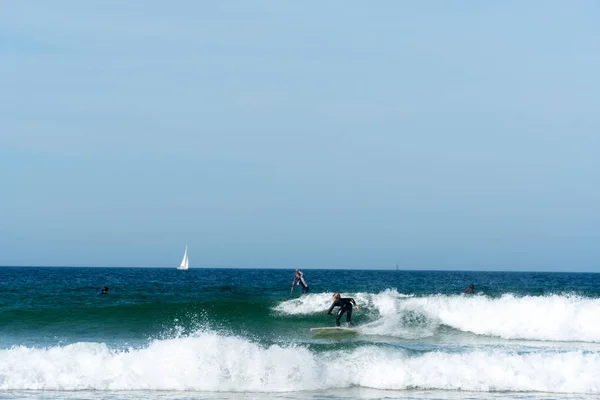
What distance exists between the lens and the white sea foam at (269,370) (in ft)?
54.9

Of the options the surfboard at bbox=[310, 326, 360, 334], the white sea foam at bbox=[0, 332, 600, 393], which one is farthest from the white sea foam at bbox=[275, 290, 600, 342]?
the white sea foam at bbox=[0, 332, 600, 393]

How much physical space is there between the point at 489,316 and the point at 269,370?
547 inches

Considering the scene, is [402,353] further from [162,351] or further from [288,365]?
[162,351]

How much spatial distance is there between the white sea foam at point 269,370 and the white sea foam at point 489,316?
829cm

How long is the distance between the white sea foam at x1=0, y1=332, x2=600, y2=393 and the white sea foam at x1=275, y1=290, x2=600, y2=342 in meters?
8.29

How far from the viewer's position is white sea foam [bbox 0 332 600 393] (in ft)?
54.9

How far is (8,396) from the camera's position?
15.2 metres

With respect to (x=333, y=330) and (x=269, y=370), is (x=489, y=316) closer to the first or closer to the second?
(x=333, y=330)

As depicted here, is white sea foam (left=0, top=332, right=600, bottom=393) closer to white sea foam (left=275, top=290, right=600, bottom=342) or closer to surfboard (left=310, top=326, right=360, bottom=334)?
surfboard (left=310, top=326, right=360, bottom=334)

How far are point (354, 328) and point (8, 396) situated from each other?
13.7 metres

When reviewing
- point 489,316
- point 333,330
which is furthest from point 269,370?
point 489,316

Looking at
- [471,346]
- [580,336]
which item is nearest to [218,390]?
[471,346]

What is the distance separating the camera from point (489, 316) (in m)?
28.7

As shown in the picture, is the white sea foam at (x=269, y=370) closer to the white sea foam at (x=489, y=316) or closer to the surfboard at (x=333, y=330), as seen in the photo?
the surfboard at (x=333, y=330)
